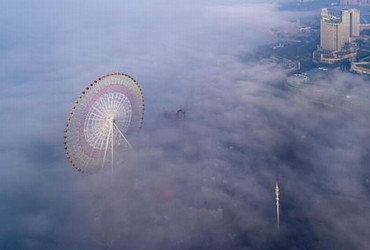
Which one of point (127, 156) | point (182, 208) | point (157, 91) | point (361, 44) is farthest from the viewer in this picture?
point (361, 44)

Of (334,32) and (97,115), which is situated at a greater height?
(97,115)

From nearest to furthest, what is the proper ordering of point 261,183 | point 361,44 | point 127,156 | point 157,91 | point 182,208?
point 182,208 < point 261,183 < point 127,156 < point 157,91 < point 361,44

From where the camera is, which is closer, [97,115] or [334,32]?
[97,115]

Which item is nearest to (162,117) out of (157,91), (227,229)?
(157,91)

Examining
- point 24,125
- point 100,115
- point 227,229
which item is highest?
point 100,115

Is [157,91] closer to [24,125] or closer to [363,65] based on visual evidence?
[24,125]

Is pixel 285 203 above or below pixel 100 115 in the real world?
below

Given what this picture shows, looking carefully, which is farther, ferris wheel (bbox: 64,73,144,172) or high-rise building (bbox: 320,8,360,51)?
high-rise building (bbox: 320,8,360,51)

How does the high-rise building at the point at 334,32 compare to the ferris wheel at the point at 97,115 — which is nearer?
the ferris wheel at the point at 97,115
